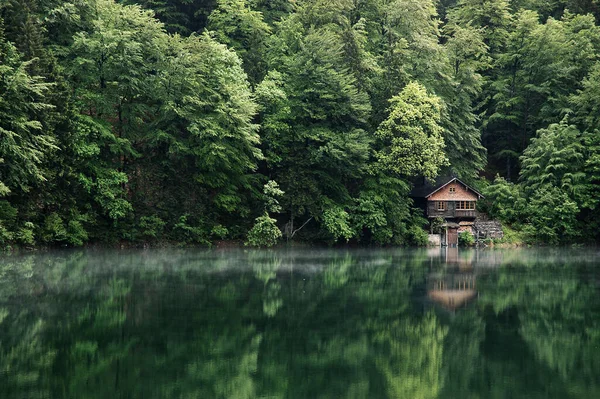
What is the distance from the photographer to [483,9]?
65.7 metres

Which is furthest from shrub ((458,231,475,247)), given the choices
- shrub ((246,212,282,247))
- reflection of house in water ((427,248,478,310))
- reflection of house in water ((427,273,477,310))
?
reflection of house in water ((427,273,477,310))

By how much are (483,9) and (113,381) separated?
5960cm

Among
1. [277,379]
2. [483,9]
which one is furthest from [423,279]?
[483,9]

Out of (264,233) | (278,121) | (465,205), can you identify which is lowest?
(264,233)

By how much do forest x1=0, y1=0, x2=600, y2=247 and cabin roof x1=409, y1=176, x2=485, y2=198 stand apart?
41.9 inches

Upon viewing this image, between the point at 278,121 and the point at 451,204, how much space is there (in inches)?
608

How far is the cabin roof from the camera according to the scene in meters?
55.1

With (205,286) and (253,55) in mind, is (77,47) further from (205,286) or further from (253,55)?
(205,286)

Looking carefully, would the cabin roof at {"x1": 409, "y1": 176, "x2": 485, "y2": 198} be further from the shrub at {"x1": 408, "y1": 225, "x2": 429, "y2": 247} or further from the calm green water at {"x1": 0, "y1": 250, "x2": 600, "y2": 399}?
the calm green water at {"x1": 0, "y1": 250, "x2": 600, "y2": 399}

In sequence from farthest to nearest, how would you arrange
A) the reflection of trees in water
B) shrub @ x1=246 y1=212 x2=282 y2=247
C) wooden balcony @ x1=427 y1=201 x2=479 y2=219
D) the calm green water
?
wooden balcony @ x1=427 y1=201 x2=479 y2=219, shrub @ x1=246 y1=212 x2=282 y2=247, the reflection of trees in water, the calm green water

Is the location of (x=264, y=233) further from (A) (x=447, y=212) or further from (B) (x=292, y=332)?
(B) (x=292, y=332)

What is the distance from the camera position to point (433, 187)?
55.5 meters

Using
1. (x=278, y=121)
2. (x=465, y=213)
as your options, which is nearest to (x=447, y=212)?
(x=465, y=213)

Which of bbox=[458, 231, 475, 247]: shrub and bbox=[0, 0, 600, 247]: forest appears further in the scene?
bbox=[458, 231, 475, 247]: shrub
